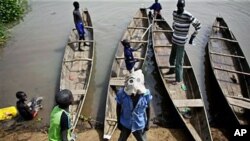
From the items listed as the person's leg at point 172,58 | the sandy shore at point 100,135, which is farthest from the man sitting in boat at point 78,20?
the sandy shore at point 100,135

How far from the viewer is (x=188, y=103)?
654cm

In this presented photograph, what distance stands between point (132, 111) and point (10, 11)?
28.6 feet

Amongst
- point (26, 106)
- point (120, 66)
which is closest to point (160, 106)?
point (120, 66)

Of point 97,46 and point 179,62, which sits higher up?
point 179,62

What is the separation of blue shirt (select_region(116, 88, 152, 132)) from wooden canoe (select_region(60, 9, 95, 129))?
2.18 metres

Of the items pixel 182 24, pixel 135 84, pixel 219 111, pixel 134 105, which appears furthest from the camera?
pixel 219 111

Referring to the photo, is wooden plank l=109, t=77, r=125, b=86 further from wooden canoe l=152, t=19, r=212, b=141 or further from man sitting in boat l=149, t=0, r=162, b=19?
man sitting in boat l=149, t=0, r=162, b=19

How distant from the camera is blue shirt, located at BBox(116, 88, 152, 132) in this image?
4148 mm

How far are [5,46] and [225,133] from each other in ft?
24.2

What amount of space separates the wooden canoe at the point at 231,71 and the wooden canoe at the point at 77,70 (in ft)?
10.5

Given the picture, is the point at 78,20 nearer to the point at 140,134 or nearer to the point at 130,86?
the point at 140,134

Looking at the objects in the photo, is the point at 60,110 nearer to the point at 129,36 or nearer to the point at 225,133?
the point at 225,133

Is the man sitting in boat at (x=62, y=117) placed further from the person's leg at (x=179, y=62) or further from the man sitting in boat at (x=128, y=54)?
the person's leg at (x=179, y=62)

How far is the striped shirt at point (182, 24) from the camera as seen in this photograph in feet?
21.0
